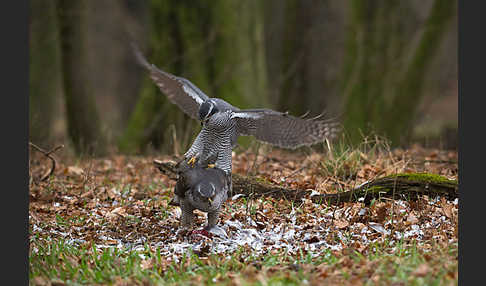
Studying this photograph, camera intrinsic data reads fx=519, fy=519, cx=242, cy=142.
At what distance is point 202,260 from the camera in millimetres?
4676

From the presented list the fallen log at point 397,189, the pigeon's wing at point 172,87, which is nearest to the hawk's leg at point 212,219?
the fallen log at point 397,189

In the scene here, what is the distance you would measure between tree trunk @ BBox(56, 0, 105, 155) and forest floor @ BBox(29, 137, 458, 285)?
104 inches

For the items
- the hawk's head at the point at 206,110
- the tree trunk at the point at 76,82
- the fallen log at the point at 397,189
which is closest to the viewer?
the hawk's head at the point at 206,110

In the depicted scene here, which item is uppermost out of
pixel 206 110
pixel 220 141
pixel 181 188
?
pixel 206 110

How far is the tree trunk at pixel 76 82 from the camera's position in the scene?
32.6 feet

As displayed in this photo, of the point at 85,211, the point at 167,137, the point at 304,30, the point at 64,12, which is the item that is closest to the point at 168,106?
the point at 167,137

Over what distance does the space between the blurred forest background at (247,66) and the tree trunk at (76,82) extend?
0.8 inches

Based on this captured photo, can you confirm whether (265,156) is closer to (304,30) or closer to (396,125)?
(396,125)

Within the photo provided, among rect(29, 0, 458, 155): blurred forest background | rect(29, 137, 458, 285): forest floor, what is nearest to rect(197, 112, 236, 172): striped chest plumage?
rect(29, 137, 458, 285): forest floor

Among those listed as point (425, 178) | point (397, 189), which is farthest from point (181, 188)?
point (425, 178)

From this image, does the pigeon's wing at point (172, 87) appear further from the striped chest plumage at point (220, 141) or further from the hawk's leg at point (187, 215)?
the hawk's leg at point (187, 215)

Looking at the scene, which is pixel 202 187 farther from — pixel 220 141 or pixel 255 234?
pixel 255 234

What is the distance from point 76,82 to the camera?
33.4 ft

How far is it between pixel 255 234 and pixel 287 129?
3.72 ft
